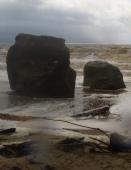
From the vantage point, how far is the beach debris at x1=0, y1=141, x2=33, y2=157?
673 centimetres

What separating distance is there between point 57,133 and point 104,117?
9.02 ft

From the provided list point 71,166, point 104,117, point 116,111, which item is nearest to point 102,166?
point 71,166

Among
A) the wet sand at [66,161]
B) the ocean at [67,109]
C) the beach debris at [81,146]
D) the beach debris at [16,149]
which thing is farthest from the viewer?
the ocean at [67,109]

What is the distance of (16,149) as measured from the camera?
6.93m

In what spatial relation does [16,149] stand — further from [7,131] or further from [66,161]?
[7,131]

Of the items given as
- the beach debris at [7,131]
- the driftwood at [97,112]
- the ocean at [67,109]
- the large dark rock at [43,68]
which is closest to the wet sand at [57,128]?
the ocean at [67,109]

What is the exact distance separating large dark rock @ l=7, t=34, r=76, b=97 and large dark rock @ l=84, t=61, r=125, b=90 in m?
2.44

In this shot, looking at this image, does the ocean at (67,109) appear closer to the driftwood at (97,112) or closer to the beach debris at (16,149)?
the driftwood at (97,112)

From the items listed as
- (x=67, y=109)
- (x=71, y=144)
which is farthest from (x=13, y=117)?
(x=71, y=144)

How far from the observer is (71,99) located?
1521cm

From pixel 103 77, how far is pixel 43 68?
3.40 meters

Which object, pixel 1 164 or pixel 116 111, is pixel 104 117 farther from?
pixel 1 164

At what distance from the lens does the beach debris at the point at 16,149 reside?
673cm

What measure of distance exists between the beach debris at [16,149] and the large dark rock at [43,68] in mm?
8928
